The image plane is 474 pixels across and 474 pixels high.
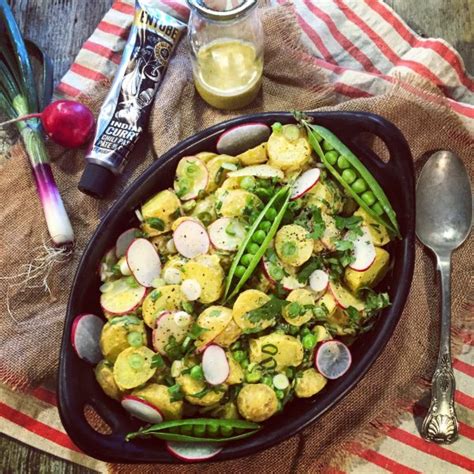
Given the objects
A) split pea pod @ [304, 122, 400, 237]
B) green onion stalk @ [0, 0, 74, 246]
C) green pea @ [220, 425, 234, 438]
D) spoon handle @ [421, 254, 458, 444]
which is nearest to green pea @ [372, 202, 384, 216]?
split pea pod @ [304, 122, 400, 237]

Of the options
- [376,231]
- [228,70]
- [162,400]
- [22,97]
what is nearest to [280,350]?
[162,400]

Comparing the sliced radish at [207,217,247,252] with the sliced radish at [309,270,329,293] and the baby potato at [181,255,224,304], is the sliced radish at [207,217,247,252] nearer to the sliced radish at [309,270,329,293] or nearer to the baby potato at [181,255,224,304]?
the baby potato at [181,255,224,304]

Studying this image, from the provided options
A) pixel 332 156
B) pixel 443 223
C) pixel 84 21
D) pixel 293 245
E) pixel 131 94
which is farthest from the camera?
pixel 84 21

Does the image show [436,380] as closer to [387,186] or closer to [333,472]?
[333,472]

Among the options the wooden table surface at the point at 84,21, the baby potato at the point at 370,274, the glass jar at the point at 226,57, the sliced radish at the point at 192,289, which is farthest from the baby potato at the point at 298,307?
the wooden table surface at the point at 84,21

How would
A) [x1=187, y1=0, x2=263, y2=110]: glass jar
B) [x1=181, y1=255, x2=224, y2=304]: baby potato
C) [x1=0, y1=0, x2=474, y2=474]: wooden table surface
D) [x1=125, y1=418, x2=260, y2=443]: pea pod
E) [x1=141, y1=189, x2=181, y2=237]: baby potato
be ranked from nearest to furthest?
[x1=125, y1=418, x2=260, y2=443]: pea pod
[x1=181, y1=255, x2=224, y2=304]: baby potato
[x1=141, y1=189, x2=181, y2=237]: baby potato
[x1=187, y1=0, x2=263, y2=110]: glass jar
[x1=0, y1=0, x2=474, y2=474]: wooden table surface

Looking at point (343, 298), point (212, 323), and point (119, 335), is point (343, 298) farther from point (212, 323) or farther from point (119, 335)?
point (119, 335)

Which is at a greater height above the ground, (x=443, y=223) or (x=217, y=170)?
(x=217, y=170)
